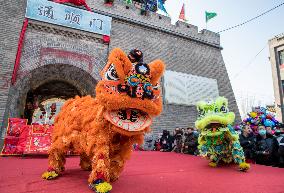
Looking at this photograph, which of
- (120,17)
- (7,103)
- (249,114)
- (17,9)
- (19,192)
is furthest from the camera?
(120,17)

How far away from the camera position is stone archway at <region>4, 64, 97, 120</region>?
8383 millimetres

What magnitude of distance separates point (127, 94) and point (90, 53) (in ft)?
24.2

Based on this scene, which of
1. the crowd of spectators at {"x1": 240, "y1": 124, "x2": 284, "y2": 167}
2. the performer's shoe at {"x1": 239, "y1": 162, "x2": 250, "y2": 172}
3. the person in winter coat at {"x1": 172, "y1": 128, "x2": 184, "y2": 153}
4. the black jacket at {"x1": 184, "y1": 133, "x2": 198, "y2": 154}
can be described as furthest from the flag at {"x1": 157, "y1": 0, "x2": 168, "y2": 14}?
the performer's shoe at {"x1": 239, "y1": 162, "x2": 250, "y2": 172}

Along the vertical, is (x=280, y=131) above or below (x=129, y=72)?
below

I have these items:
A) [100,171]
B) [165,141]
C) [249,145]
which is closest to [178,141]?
[165,141]

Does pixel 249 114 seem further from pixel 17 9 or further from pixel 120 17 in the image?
pixel 17 9

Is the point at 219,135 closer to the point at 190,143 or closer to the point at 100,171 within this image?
the point at 100,171

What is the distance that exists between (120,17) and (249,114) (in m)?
7.06

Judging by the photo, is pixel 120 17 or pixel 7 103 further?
pixel 120 17

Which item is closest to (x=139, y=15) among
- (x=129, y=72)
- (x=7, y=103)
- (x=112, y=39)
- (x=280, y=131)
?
(x=112, y=39)

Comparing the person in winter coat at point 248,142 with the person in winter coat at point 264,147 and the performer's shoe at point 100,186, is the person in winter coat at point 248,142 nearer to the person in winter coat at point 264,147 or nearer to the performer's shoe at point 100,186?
the person in winter coat at point 264,147

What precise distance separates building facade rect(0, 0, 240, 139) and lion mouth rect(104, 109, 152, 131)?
657 cm

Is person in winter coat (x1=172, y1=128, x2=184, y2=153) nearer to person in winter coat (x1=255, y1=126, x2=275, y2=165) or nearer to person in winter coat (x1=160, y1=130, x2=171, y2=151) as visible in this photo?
person in winter coat (x1=160, y1=130, x2=171, y2=151)

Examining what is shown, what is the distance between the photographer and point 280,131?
6625 mm
